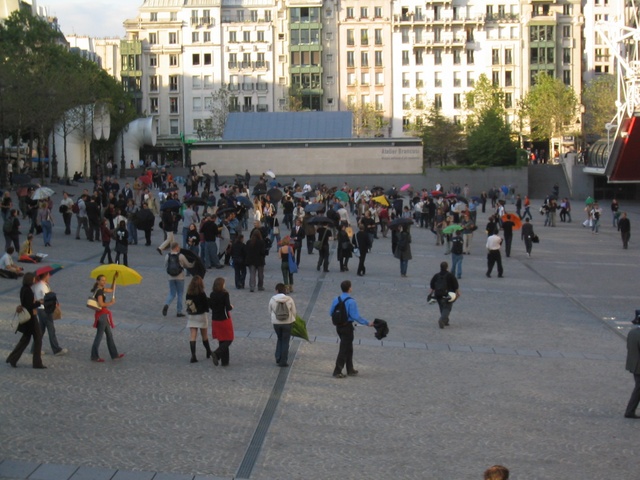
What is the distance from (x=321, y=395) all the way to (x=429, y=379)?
2035mm

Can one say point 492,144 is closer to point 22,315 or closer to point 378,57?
point 378,57

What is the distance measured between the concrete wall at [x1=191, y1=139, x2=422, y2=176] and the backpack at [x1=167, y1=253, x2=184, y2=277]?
5480 centimetres

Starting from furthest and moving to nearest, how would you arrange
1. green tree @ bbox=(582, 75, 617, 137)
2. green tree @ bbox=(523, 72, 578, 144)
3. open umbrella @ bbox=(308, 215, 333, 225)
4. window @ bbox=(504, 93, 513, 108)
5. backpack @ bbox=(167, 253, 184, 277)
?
window @ bbox=(504, 93, 513, 108), green tree @ bbox=(523, 72, 578, 144), green tree @ bbox=(582, 75, 617, 137), open umbrella @ bbox=(308, 215, 333, 225), backpack @ bbox=(167, 253, 184, 277)

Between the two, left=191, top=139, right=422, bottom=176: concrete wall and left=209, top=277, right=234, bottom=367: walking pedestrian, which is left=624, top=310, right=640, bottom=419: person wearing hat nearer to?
left=209, top=277, right=234, bottom=367: walking pedestrian

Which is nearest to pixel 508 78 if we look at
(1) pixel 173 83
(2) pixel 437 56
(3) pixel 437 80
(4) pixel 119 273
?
(3) pixel 437 80

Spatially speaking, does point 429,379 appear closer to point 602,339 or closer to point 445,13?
point 602,339

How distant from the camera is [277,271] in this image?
26.7m

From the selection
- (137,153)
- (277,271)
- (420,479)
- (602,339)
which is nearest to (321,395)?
(420,479)

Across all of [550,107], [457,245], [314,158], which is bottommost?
[457,245]

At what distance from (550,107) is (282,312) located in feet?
269

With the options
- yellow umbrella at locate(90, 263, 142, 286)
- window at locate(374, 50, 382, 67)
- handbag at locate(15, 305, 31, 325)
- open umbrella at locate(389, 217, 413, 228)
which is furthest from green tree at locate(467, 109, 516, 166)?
handbag at locate(15, 305, 31, 325)

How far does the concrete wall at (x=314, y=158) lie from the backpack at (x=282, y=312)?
58686mm

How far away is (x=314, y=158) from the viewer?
74812mm

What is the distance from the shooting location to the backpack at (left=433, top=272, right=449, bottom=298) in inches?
746
